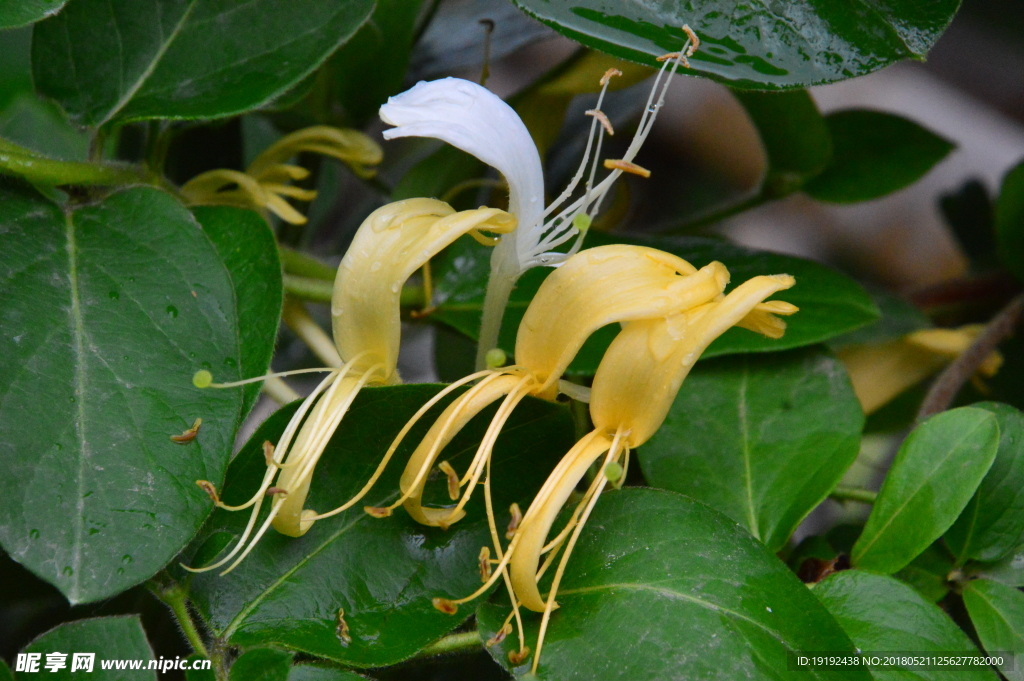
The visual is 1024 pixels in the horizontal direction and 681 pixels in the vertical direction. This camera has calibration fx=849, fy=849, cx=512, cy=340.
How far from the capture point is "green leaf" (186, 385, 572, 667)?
469 mm

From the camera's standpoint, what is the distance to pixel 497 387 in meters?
0.44

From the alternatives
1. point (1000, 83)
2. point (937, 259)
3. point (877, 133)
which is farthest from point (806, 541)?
point (1000, 83)

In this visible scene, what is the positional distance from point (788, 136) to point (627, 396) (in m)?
0.46

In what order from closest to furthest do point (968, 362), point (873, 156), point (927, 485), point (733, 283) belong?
point (927, 485)
point (733, 283)
point (968, 362)
point (873, 156)

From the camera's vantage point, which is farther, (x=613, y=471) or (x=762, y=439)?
(x=762, y=439)

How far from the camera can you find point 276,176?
685 millimetres

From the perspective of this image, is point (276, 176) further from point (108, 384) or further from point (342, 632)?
point (342, 632)

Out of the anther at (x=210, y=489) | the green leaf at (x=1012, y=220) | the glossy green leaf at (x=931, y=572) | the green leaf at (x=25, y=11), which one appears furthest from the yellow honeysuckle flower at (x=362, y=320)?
the green leaf at (x=1012, y=220)

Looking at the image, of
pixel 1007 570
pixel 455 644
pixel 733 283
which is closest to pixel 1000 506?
pixel 1007 570

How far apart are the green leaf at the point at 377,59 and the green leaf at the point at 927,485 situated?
0.56 meters

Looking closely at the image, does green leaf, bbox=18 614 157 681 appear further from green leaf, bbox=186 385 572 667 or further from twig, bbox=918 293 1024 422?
twig, bbox=918 293 1024 422

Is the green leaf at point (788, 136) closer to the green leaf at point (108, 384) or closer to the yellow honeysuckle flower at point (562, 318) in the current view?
the yellow honeysuckle flower at point (562, 318)

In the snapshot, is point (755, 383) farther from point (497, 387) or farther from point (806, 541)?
point (497, 387)

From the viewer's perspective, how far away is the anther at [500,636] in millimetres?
428
